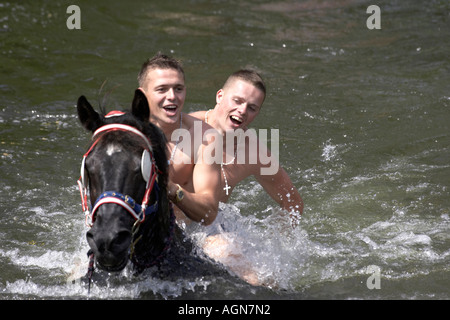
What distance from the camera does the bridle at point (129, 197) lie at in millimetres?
3701

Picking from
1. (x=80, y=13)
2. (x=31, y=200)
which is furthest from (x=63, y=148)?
(x=80, y=13)

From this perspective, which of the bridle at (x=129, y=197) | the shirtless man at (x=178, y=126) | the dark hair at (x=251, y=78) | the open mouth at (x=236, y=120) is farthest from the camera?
the dark hair at (x=251, y=78)

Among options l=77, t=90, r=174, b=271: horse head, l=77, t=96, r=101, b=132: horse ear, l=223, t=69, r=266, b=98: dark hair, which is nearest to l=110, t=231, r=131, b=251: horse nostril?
l=77, t=90, r=174, b=271: horse head

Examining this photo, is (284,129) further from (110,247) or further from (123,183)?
(110,247)

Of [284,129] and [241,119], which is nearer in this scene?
[241,119]

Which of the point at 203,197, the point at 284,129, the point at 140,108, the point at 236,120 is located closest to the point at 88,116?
the point at 140,108

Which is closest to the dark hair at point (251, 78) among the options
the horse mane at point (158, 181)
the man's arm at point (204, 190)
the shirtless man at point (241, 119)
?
the shirtless man at point (241, 119)

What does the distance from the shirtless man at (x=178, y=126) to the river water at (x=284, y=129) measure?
25.4 inches

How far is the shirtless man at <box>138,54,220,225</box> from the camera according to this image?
508 centimetres

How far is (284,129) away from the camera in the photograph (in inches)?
370

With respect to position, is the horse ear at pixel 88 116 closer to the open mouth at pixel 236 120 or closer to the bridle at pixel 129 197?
the bridle at pixel 129 197

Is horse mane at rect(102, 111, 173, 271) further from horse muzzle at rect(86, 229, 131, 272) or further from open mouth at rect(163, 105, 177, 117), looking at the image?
open mouth at rect(163, 105, 177, 117)

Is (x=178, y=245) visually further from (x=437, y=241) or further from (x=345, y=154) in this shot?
(x=345, y=154)

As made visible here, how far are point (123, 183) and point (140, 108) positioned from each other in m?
0.54
